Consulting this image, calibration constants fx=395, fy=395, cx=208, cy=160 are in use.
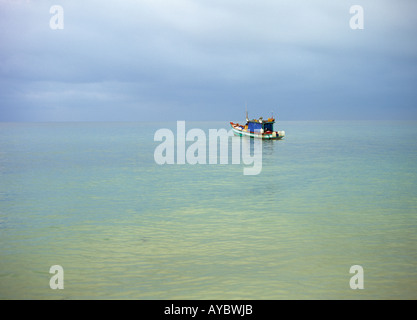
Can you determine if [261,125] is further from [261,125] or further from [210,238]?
[210,238]

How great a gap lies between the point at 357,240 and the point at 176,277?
264 inches

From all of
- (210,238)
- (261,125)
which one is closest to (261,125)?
(261,125)

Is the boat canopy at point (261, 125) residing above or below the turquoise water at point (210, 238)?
above

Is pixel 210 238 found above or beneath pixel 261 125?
beneath

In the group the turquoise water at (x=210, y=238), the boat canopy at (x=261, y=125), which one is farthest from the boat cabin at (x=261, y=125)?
the turquoise water at (x=210, y=238)

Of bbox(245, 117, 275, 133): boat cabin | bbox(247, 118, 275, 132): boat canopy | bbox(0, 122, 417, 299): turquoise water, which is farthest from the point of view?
bbox(247, 118, 275, 132): boat canopy

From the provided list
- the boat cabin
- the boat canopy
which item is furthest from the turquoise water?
the boat canopy

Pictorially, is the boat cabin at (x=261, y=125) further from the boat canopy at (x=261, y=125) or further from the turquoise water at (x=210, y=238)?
the turquoise water at (x=210, y=238)

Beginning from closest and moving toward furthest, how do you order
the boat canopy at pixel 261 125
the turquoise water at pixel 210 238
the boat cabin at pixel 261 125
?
the turquoise water at pixel 210 238
the boat cabin at pixel 261 125
the boat canopy at pixel 261 125

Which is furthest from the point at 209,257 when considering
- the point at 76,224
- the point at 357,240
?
the point at 76,224

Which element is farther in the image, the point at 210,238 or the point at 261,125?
the point at 261,125

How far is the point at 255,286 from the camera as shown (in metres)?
9.35

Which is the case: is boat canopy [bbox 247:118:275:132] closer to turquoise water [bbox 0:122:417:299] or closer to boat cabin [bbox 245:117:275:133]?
boat cabin [bbox 245:117:275:133]

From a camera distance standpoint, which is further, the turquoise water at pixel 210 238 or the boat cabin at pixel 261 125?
the boat cabin at pixel 261 125
